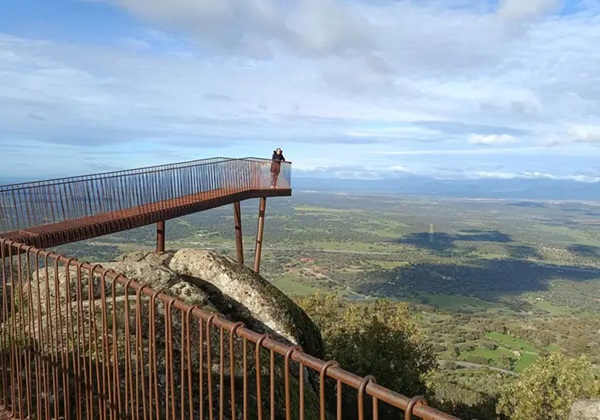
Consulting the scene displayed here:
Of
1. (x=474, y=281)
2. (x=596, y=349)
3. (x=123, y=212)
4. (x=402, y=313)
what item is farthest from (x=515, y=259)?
(x=123, y=212)

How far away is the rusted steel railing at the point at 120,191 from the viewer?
12.8 m

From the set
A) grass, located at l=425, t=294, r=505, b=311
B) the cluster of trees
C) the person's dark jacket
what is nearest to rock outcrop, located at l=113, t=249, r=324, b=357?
the cluster of trees

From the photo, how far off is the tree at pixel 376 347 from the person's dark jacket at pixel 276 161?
8.92 meters

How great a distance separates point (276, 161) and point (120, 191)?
849cm

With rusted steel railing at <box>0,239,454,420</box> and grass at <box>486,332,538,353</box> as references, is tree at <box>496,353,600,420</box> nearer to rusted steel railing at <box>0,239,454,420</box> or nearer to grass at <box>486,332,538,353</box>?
rusted steel railing at <box>0,239,454,420</box>

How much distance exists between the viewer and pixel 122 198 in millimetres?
16125

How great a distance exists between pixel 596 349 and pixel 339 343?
55605 mm

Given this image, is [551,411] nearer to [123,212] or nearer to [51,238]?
[123,212]

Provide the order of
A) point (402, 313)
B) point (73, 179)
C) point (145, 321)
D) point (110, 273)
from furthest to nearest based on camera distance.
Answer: point (402, 313)
point (73, 179)
point (145, 321)
point (110, 273)

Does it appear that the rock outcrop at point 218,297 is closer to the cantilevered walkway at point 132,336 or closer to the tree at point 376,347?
the cantilevered walkway at point 132,336

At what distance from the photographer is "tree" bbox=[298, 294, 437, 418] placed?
21.3m

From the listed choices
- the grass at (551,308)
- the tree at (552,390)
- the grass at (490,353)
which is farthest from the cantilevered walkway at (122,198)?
the grass at (551,308)

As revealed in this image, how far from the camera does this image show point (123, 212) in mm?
15289

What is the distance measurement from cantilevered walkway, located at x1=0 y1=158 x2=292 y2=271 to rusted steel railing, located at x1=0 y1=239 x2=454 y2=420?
5.18 m
